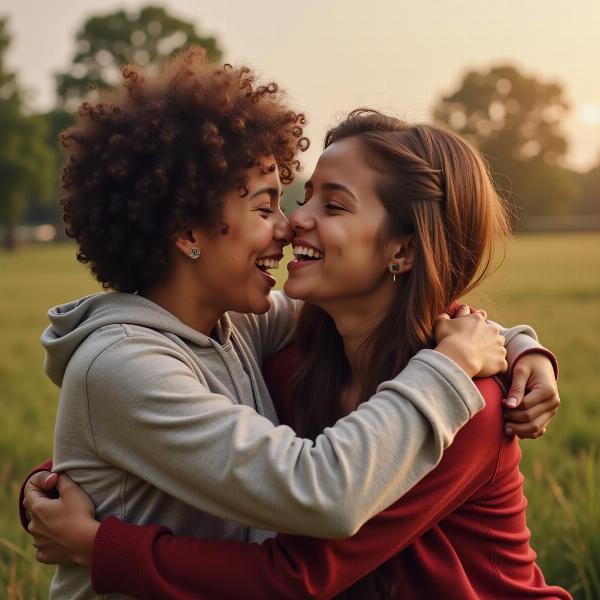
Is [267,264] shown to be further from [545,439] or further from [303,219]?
[545,439]

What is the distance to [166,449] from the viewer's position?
6.86 ft

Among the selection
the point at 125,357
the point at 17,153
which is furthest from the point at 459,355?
the point at 17,153

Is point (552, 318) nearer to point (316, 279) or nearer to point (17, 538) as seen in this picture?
point (17, 538)

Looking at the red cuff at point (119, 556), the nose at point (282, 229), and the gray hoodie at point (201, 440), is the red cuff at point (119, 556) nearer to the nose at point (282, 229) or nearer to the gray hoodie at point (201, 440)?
the gray hoodie at point (201, 440)

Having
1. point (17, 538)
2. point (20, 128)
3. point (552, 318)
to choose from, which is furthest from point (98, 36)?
point (17, 538)

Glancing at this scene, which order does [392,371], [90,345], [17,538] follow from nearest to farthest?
1. [90,345]
2. [392,371]
3. [17,538]

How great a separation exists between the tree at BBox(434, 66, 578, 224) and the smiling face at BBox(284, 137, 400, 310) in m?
68.2

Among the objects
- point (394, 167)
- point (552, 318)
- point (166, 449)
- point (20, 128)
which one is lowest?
point (20, 128)

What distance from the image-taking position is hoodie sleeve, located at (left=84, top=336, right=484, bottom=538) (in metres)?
1.96

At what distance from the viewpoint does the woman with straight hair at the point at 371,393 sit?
2.10 metres

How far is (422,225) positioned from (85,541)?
1127mm

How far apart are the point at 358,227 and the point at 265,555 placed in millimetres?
887

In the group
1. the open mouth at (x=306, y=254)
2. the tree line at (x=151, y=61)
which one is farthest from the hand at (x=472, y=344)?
the tree line at (x=151, y=61)

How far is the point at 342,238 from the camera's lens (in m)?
2.52
